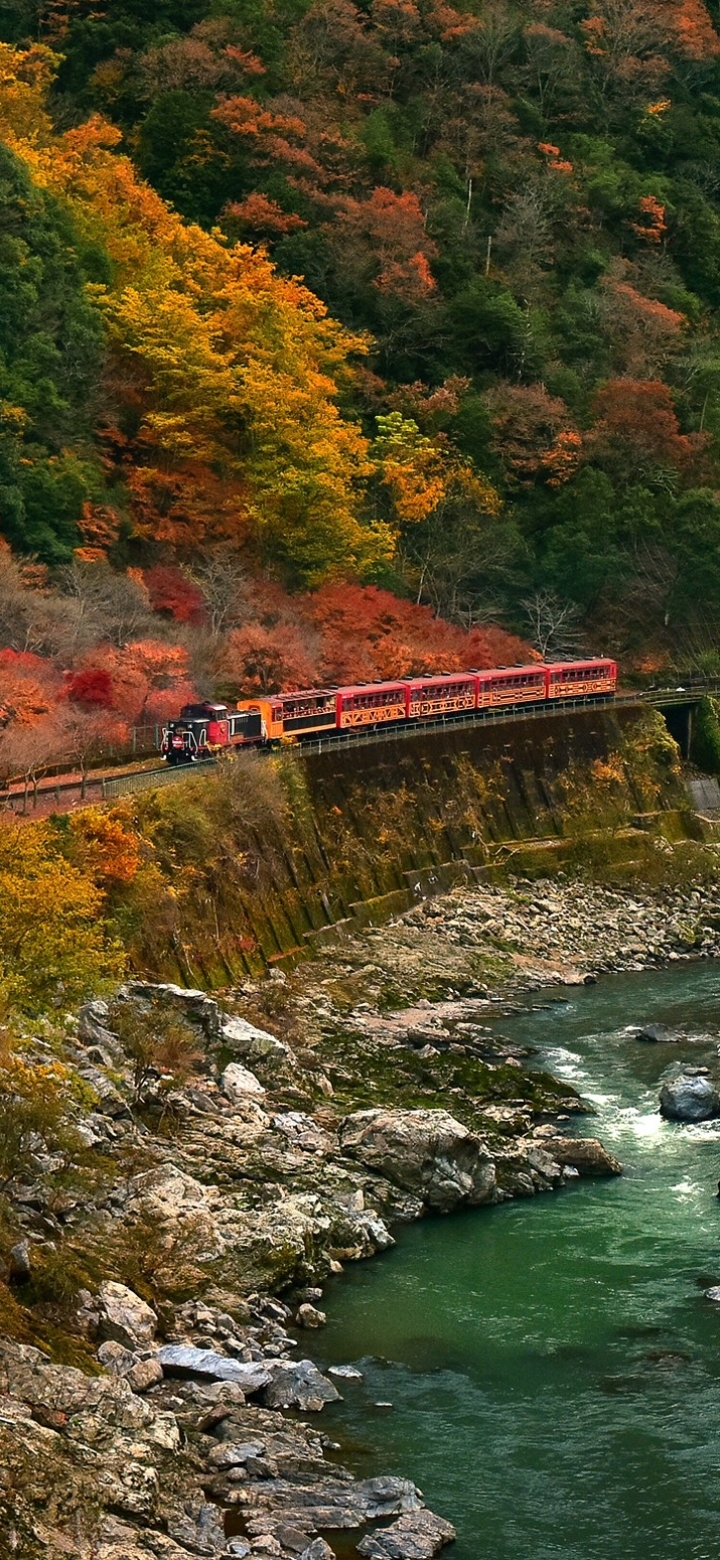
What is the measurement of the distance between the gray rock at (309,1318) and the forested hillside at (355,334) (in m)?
26.3

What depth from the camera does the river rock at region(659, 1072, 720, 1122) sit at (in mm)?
43312

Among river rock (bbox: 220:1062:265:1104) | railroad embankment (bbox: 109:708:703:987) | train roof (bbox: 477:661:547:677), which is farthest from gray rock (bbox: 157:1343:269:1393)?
train roof (bbox: 477:661:547:677)

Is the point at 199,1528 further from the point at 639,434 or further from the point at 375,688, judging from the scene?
the point at 639,434

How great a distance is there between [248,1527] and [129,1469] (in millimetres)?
1655

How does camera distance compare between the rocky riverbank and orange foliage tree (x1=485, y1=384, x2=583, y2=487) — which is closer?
the rocky riverbank

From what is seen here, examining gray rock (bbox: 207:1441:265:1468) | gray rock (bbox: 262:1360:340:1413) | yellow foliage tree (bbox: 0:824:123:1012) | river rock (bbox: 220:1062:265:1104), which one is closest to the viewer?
gray rock (bbox: 207:1441:265:1468)

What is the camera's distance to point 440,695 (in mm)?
66562

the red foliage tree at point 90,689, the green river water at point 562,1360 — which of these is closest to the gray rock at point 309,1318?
the green river water at point 562,1360

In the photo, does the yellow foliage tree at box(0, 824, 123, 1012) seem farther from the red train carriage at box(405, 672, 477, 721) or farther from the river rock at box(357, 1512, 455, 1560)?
the red train carriage at box(405, 672, 477, 721)

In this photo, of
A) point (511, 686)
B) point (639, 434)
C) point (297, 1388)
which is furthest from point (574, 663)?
point (297, 1388)

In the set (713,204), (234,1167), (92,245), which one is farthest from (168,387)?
(234,1167)

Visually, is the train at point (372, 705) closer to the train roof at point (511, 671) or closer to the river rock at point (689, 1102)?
the train roof at point (511, 671)

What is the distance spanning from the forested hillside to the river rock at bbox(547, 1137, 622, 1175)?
21963 millimetres

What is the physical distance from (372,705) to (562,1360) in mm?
33372
